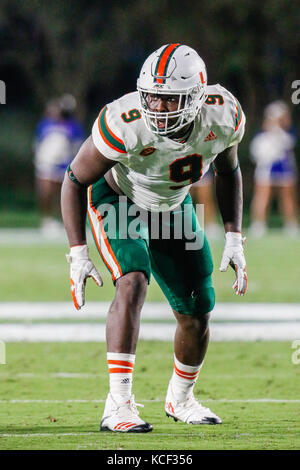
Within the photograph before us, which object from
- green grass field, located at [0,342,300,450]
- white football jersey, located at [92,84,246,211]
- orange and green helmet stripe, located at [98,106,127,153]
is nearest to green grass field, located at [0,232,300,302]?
green grass field, located at [0,342,300,450]

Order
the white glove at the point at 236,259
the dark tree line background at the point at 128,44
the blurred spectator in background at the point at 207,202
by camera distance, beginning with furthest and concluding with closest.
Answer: the dark tree line background at the point at 128,44
the blurred spectator in background at the point at 207,202
the white glove at the point at 236,259

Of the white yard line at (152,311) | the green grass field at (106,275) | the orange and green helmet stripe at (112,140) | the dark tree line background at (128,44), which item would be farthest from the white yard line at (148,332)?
the dark tree line background at (128,44)

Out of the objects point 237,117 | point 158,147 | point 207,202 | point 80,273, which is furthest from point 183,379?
point 207,202

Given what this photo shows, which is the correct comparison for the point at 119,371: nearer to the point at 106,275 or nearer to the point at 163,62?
the point at 163,62

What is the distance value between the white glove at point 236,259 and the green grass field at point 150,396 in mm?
667

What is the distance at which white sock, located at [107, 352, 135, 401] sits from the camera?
15.4 feet

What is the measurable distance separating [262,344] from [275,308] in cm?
153

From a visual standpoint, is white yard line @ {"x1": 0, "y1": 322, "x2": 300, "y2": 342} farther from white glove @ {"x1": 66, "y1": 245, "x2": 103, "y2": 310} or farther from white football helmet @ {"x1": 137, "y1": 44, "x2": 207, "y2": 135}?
white football helmet @ {"x1": 137, "y1": 44, "x2": 207, "y2": 135}

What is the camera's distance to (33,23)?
26719mm

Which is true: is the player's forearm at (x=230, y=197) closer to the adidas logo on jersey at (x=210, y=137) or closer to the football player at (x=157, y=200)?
the football player at (x=157, y=200)

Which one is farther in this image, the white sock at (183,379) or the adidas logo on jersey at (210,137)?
the white sock at (183,379)

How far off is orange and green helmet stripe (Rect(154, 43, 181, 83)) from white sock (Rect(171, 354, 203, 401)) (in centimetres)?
149

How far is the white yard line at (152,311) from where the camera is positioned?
8586 mm

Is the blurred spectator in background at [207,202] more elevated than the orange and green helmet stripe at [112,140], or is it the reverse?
the blurred spectator in background at [207,202]
